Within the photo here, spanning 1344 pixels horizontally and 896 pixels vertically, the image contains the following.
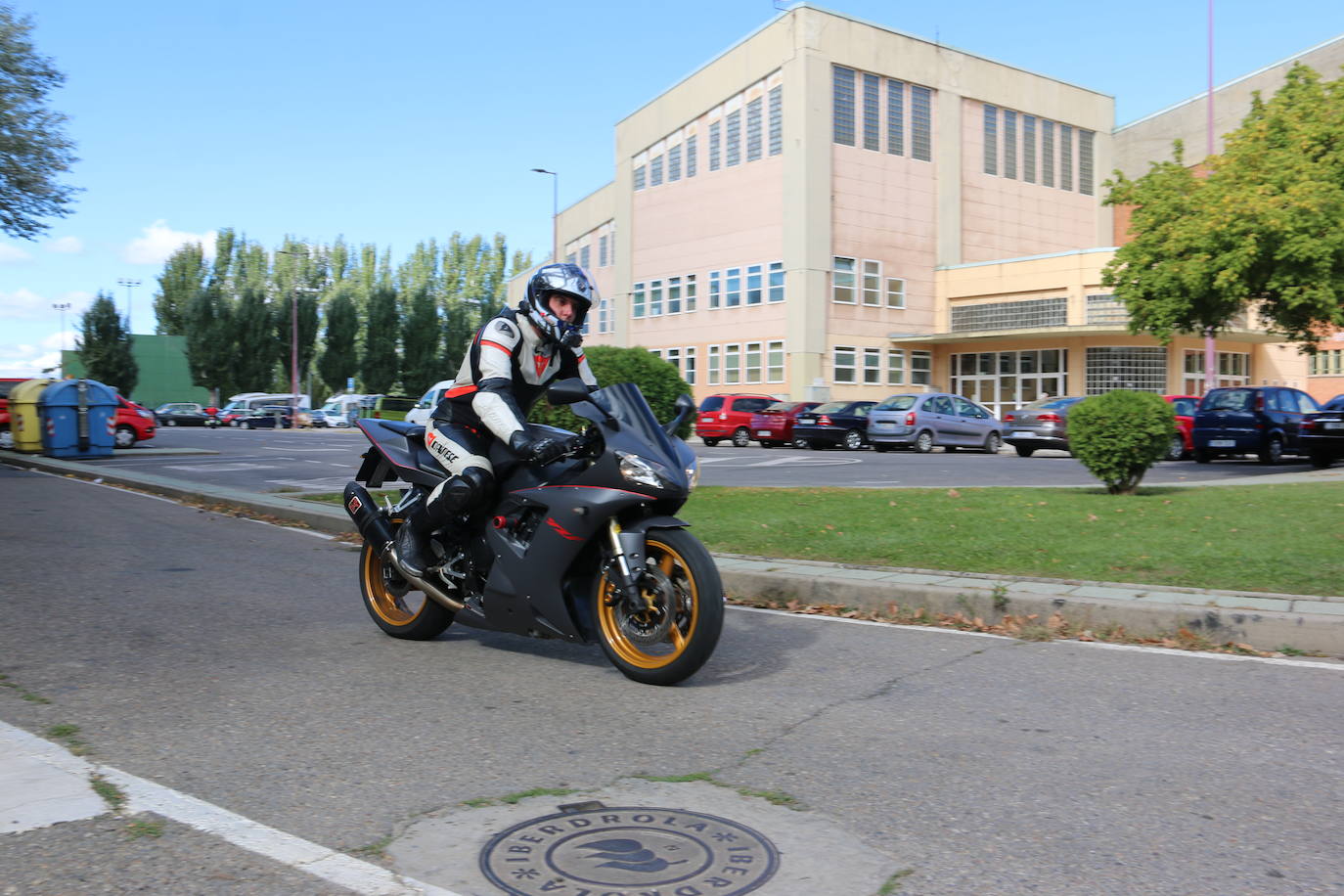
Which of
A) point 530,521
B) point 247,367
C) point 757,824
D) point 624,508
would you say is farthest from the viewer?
point 247,367

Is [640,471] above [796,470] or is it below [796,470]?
above

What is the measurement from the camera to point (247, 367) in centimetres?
7894

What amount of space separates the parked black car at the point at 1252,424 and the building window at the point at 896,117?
30.0m

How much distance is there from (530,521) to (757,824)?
2.33 metres

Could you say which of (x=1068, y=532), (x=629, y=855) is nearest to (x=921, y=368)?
A: (x=1068, y=532)

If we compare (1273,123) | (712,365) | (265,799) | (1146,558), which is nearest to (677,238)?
(712,365)

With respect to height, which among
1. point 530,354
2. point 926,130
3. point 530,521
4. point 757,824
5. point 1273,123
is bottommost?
point 757,824

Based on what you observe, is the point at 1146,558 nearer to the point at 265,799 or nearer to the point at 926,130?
the point at 265,799

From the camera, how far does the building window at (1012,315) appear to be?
48.8 m

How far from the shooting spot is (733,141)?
173 feet

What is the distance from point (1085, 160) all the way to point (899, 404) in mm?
35155

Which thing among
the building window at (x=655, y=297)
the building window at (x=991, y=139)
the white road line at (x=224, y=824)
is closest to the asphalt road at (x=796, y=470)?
the white road line at (x=224, y=824)

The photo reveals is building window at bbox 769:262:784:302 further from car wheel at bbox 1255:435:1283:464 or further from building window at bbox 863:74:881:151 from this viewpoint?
car wheel at bbox 1255:435:1283:464

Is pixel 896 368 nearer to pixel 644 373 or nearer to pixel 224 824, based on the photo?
pixel 644 373
